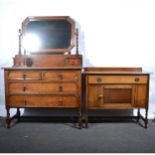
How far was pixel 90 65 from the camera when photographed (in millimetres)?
3678

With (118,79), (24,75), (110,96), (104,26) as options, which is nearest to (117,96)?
(110,96)

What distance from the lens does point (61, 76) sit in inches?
123

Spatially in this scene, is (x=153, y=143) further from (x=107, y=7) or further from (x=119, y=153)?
(x=107, y=7)

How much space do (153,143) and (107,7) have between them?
2256 mm

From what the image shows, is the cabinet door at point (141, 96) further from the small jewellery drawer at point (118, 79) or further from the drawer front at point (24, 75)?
the drawer front at point (24, 75)

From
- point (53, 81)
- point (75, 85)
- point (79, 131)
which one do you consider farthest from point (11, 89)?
point (79, 131)

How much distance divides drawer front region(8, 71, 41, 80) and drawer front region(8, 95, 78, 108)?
276 millimetres

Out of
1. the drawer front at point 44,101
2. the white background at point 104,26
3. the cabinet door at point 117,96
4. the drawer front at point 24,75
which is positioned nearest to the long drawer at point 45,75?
the drawer front at point 24,75

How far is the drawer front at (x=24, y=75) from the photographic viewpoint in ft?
10.3

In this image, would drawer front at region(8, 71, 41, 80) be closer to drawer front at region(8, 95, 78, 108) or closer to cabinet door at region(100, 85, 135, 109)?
drawer front at region(8, 95, 78, 108)

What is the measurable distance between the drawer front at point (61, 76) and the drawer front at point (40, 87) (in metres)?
0.08

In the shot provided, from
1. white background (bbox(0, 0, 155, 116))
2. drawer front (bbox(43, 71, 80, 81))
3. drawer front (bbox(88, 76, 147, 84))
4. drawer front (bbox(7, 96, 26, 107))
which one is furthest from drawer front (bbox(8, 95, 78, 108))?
white background (bbox(0, 0, 155, 116))

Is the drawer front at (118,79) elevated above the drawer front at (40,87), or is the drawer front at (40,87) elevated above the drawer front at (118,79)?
the drawer front at (118,79)

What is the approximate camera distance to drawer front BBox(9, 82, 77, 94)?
314 centimetres
